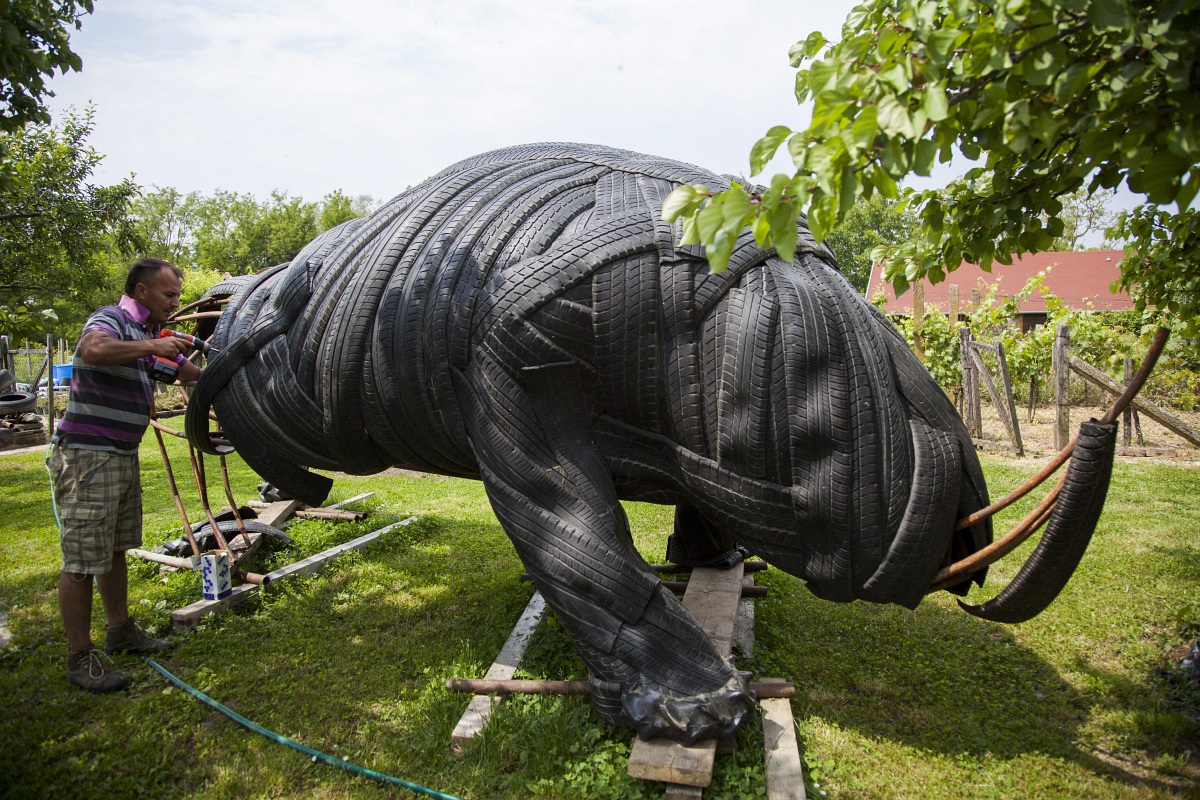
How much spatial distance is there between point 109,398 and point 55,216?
682 centimetres

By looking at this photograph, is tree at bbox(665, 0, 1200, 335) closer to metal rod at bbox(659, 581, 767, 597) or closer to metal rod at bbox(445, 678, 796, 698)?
metal rod at bbox(445, 678, 796, 698)

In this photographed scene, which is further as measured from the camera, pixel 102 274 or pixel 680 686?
pixel 102 274

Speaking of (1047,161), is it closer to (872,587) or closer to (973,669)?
(872,587)

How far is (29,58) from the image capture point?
2.77 m

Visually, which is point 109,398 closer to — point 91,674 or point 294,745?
point 91,674

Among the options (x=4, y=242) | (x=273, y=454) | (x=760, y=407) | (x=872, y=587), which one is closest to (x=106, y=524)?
(x=273, y=454)

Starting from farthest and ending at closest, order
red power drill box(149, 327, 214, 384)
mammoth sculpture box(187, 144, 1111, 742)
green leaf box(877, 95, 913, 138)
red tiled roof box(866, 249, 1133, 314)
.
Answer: red tiled roof box(866, 249, 1133, 314), red power drill box(149, 327, 214, 384), mammoth sculpture box(187, 144, 1111, 742), green leaf box(877, 95, 913, 138)

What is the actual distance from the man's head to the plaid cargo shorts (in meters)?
0.73

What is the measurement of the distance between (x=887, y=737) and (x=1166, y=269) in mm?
2464

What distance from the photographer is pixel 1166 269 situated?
3.51 m

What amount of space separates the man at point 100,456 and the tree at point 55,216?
215 inches

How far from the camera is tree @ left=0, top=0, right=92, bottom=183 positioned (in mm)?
2725

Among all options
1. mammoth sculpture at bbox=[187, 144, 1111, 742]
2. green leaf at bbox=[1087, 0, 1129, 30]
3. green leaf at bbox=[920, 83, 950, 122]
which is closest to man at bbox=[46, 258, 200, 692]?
mammoth sculpture at bbox=[187, 144, 1111, 742]

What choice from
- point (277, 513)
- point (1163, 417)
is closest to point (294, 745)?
point (277, 513)
